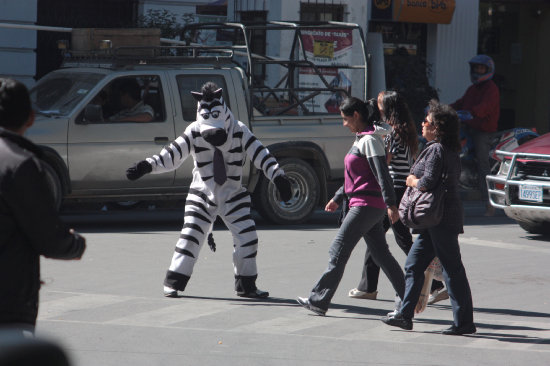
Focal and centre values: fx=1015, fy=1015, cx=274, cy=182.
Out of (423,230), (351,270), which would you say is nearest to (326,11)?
(351,270)

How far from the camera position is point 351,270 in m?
9.54

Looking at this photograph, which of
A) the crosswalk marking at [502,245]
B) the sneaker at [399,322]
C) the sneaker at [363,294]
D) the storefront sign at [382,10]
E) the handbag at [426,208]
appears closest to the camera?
the handbag at [426,208]

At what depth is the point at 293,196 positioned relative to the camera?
12.6 m

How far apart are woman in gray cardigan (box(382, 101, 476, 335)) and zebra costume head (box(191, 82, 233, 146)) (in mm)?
1871

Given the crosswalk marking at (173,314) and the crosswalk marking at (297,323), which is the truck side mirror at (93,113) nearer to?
the crosswalk marking at (297,323)

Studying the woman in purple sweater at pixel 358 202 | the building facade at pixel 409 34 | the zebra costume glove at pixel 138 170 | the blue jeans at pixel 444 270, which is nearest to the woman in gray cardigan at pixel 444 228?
the blue jeans at pixel 444 270

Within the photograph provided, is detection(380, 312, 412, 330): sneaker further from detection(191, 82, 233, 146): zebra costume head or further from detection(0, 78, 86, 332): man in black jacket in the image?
detection(0, 78, 86, 332): man in black jacket

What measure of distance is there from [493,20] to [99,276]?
15.9m

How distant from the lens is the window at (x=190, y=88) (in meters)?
11.9

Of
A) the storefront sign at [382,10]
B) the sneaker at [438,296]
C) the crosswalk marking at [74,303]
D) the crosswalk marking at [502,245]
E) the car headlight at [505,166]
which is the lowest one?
the crosswalk marking at [502,245]

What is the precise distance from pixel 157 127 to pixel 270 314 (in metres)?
4.71

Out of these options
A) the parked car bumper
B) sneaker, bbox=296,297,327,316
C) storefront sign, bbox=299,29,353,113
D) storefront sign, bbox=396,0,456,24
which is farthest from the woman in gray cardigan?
storefront sign, bbox=396,0,456,24

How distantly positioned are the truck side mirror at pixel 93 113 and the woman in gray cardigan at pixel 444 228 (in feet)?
16.8

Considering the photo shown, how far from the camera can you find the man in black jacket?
3738mm
